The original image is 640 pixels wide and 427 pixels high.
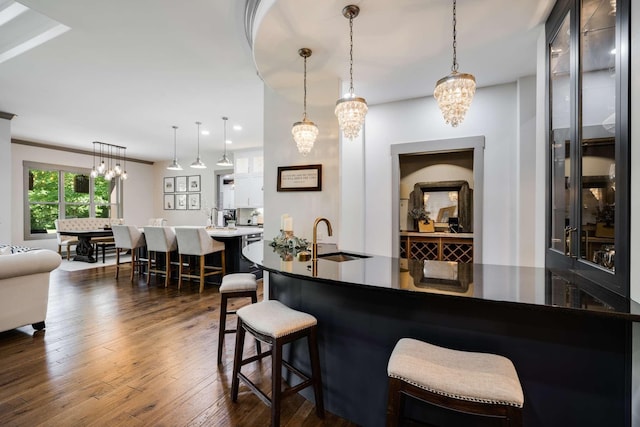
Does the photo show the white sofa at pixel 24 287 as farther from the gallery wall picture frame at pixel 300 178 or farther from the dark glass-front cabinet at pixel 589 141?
the dark glass-front cabinet at pixel 589 141

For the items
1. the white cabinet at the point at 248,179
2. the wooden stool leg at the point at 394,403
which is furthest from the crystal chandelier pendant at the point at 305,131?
the white cabinet at the point at 248,179

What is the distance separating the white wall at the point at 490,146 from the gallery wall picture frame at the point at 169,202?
7.90 m

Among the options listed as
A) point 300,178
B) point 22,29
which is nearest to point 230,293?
point 300,178

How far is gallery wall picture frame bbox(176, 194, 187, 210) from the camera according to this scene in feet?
31.9

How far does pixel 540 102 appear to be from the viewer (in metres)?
2.16

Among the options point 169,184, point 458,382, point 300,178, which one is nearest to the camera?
point 458,382

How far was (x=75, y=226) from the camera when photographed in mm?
8094

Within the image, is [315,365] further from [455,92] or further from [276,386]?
[455,92]

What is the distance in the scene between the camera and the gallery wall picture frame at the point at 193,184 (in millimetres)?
9430

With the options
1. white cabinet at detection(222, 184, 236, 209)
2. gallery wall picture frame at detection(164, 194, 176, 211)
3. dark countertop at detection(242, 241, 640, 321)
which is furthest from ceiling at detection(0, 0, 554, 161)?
gallery wall picture frame at detection(164, 194, 176, 211)

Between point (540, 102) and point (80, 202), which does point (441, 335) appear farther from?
point (80, 202)

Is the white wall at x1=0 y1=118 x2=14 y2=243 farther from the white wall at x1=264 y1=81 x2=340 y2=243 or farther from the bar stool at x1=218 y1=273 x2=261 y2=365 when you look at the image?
the bar stool at x1=218 y1=273 x2=261 y2=365

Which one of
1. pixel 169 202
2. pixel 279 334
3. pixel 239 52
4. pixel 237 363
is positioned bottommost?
pixel 237 363

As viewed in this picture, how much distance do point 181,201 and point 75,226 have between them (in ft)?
9.01
